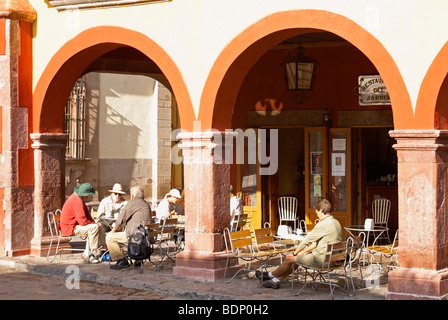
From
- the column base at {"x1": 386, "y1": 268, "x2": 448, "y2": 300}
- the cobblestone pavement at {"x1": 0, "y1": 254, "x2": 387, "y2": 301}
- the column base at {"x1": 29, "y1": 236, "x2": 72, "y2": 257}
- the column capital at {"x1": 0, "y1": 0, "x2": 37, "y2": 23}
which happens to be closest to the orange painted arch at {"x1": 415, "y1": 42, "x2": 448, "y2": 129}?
the column base at {"x1": 386, "y1": 268, "x2": 448, "y2": 300}

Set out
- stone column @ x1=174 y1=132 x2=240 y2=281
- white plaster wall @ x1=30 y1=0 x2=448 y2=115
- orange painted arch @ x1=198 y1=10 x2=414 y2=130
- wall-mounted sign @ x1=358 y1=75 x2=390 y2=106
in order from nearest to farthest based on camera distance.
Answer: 1. white plaster wall @ x1=30 y1=0 x2=448 y2=115
2. orange painted arch @ x1=198 y1=10 x2=414 y2=130
3. stone column @ x1=174 y1=132 x2=240 y2=281
4. wall-mounted sign @ x1=358 y1=75 x2=390 y2=106

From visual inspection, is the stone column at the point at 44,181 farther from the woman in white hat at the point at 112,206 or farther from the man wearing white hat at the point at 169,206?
the man wearing white hat at the point at 169,206

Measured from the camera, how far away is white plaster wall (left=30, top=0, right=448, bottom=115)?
8461 mm

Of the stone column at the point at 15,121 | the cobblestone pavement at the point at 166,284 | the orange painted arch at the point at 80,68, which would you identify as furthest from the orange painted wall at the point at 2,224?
A: the orange painted arch at the point at 80,68

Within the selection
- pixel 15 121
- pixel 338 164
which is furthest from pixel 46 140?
pixel 338 164

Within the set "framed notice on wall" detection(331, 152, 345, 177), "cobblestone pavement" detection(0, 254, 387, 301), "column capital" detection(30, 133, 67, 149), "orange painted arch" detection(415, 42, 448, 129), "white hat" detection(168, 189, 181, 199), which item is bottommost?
"cobblestone pavement" detection(0, 254, 387, 301)

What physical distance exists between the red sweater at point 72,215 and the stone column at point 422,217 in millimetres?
4871

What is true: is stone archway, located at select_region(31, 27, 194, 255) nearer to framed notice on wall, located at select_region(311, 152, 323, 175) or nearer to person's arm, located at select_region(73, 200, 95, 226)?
person's arm, located at select_region(73, 200, 95, 226)

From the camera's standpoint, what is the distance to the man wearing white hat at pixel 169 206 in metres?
11.8

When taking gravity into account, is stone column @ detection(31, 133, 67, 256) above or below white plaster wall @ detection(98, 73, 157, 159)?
below

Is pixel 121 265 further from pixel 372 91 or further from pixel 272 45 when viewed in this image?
pixel 372 91

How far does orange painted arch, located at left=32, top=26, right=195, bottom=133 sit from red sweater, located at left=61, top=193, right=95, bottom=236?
55.2 inches

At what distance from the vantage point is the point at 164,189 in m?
19.4

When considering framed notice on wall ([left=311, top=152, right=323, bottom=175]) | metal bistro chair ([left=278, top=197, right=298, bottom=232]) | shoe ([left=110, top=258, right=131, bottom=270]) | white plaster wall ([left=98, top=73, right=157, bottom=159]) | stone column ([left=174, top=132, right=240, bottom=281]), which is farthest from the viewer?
white plaster wall ([left=98, top=73, right=157, bottom=159])
